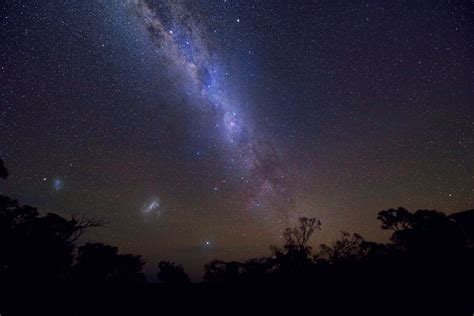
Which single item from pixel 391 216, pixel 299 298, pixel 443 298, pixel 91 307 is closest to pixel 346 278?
pixel 299 298

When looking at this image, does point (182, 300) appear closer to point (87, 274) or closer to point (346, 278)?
point (346, 278)

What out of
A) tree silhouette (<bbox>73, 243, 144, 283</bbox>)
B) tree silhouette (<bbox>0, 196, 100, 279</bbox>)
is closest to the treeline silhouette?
tree silhouette (<bbox>0, 196, 100, 279</bbox>)

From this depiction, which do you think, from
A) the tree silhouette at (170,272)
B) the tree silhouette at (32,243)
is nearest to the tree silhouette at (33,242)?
the tree silhouette at (32,243)

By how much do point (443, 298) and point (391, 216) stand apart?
35.3 metres

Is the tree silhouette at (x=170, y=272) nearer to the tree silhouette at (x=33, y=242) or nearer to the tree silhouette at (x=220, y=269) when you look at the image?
the tree silhouette at (x=220, y=269)

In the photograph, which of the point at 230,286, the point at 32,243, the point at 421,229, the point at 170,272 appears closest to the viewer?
the point at 230,286

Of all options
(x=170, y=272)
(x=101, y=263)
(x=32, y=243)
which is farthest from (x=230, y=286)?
(x=170, y=272)

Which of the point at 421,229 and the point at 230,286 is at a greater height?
the point at 421,229

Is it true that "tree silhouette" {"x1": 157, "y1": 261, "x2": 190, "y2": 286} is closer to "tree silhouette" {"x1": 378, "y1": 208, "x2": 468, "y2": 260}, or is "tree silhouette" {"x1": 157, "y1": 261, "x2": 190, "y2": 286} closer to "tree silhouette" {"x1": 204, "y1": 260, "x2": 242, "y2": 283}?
"tree silhouette" {"x1": 204, "y1": 260, "x2": 242, "y2": 283}

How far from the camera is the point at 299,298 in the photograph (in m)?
15.0

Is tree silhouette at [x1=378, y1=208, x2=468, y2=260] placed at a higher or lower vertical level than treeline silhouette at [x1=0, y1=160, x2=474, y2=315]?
higher

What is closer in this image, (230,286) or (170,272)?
(230,286)

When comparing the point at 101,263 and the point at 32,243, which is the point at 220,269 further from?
the point at 32,243

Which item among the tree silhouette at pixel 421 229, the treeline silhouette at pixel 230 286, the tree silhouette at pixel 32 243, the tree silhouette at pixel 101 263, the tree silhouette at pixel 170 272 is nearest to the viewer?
the treeline silhouette at pixel 230 286
